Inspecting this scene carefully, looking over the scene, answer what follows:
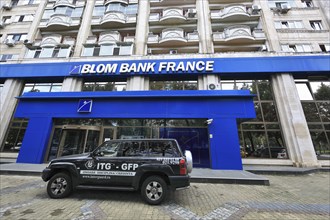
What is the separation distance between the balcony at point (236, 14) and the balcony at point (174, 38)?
341cm

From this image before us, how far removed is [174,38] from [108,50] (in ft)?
21.7

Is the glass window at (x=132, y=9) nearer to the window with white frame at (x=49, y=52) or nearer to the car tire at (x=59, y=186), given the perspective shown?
the window with white frame at (x=49, y=52)

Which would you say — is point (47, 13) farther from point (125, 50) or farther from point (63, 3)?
point (125, 50)

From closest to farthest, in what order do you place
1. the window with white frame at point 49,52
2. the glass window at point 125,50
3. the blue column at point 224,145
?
the blue column at point 224,145 → the glass window at point 125,50 → the window with white frame at point 49,52

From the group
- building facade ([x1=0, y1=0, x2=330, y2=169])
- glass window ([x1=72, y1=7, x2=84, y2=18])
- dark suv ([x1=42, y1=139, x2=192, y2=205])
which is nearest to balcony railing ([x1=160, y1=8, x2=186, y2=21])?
building facade ([x1=0, y1=0, x2=330, y2=169])

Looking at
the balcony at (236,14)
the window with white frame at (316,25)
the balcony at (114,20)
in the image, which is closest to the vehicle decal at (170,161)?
the balcony at (114,20)

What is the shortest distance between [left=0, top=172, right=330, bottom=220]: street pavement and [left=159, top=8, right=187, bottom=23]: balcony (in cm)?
1659

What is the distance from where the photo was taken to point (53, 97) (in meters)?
11.4

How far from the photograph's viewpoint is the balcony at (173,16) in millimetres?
16766

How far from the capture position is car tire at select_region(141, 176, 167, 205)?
464 cm

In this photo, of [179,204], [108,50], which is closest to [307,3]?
[108,50]

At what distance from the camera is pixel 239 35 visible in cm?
1514

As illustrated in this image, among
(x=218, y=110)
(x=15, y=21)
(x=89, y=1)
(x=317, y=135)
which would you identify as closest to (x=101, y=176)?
(x=218, y=110)

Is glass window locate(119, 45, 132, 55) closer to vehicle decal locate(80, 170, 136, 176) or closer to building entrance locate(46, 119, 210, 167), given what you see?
building entrance locate(46, 119, 210, 167)
